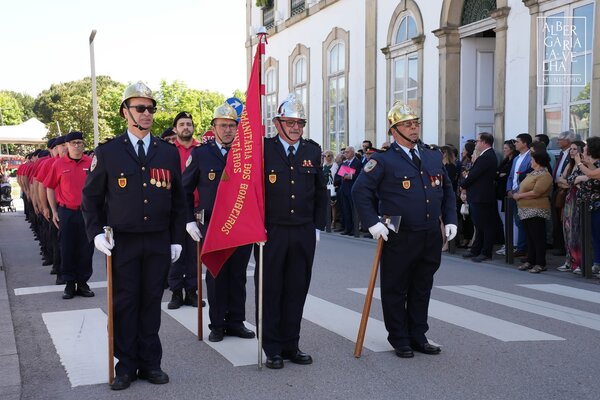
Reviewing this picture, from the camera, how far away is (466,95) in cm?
1730

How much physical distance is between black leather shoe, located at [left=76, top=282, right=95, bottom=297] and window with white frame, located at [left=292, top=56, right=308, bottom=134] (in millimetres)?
18325

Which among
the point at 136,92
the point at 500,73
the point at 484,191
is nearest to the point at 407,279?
the point at 136,92

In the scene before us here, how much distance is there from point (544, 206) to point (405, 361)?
570 cm

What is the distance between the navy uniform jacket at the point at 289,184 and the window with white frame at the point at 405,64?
13424mm

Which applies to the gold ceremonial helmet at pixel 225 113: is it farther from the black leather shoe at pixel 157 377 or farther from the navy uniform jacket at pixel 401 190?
the black leather shoe at pixel 157 377

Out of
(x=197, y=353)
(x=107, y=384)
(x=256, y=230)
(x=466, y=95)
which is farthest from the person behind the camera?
(x=466, y=95)

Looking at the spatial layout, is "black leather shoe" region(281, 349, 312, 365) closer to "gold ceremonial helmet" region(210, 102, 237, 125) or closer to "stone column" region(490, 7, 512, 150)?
"gold ceremonial helmet" region(210, 102, 237, 125)

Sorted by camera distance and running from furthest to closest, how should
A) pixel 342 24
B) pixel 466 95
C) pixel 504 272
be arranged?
pixel 342 24, pixel 466 95, pixel 504 272

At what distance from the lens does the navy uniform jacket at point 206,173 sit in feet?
22.2

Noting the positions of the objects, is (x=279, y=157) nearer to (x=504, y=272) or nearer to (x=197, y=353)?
(x=197, y=353)

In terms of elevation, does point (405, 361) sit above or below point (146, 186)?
below

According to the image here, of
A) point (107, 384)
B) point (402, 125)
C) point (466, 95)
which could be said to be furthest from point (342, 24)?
point (107, 384)

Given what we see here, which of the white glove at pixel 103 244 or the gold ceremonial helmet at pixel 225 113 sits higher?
the gold ceremonial helmet at pixel 225 113

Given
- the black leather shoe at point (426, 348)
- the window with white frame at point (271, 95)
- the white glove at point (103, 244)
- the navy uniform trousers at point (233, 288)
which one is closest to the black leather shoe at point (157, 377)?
the white glove at point (103, 244)
